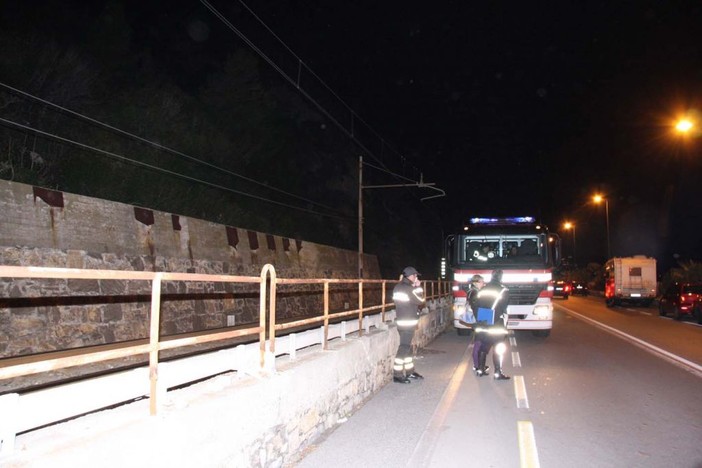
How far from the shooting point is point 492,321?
9.38m

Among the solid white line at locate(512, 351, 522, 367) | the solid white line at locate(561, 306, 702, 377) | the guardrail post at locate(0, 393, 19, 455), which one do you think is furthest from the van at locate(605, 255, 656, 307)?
the guardrail post at locate(0, 393, 19, 455)

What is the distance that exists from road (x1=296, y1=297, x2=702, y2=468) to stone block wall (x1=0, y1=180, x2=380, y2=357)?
598 cm

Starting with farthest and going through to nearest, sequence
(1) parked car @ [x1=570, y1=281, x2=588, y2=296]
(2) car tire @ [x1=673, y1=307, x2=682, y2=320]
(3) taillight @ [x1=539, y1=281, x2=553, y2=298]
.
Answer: (1) parked car @ [x1=570, y1=281, x2=588, y2=296]
(2) car tire @ [x1=673, y1=307, x2=682, y2=320]
(3) taillight @ [x1=539, y1=281, x2=553, y2=298]

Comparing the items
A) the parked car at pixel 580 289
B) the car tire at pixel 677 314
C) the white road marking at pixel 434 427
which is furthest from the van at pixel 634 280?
the white road marking at pixel 434 427

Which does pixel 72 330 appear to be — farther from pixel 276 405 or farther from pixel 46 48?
pixel 46 48

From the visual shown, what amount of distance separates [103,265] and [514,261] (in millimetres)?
10563

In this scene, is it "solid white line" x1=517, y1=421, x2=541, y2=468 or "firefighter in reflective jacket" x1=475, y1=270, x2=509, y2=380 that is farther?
"firefighter in reflective jacket" x1=475, y1=270, x2=509, y2=380

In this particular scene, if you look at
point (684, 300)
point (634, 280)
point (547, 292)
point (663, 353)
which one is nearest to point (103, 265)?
point (547, 292)

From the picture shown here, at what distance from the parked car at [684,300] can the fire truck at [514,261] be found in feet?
32.1

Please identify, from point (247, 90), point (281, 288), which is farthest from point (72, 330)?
point (247, 90)

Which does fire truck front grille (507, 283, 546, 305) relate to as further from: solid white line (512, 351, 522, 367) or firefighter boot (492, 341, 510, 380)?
firefighter boot (492, 341, 510, 380)

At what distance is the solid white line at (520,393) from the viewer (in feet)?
23.8

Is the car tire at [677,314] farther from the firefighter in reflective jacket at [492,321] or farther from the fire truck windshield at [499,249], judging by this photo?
the firefighter in reflective jacket at [492,321]

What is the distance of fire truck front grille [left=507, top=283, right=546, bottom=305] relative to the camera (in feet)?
47.0
